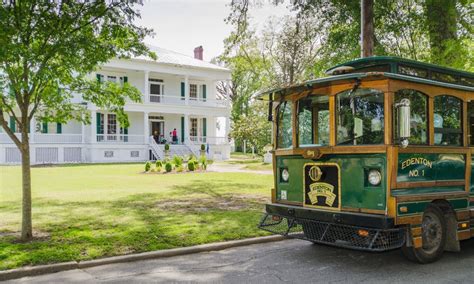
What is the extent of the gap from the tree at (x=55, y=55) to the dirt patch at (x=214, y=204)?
3.25 m

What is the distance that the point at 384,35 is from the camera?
17.2 m

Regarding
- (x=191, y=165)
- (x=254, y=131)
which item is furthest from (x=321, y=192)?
(x=254, y=131)

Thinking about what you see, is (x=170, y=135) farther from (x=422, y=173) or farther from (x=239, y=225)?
(x=422, y=173)

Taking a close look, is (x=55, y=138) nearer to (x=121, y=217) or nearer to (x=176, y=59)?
(x=176, y=59)

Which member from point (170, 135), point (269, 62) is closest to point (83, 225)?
point (170, 135)

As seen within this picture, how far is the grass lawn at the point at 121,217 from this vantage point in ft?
23.4

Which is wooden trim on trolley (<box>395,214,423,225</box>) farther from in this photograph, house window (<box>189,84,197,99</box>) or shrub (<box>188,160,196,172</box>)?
house window (<box>189,84,197,99</box>)

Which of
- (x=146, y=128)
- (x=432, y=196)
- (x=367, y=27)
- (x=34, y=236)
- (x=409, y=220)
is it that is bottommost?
(x=34, y=236)

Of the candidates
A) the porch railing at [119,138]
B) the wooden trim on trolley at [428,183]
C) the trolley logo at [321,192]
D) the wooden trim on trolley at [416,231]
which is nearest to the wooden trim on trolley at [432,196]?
the wooden trim on trolley at [428,183]

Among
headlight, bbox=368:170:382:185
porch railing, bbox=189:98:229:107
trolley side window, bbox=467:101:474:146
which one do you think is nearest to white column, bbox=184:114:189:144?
porch railing, bbox=189:98:229:107

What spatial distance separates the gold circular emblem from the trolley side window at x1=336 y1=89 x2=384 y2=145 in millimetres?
535

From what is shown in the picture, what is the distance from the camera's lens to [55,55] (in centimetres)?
734

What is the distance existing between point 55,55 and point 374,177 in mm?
5447

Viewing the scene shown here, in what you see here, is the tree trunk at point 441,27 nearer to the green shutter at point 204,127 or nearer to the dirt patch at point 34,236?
the dirt patch at point 34,236
